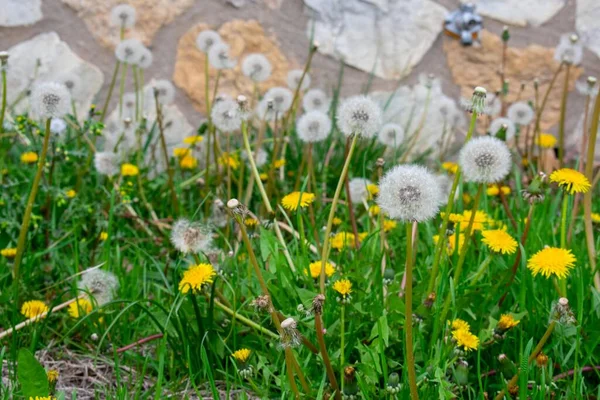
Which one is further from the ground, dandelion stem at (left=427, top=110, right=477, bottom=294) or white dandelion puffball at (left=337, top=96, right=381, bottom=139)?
white dandelion puffball at (left=337, top=96, right=381, bottom=139)

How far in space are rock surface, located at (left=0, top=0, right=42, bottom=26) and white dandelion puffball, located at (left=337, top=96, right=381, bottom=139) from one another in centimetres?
216

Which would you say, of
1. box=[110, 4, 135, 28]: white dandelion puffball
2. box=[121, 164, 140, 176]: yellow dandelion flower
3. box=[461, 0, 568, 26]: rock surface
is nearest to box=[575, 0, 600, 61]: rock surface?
box=[461, 0, 568, 26]: rock surface

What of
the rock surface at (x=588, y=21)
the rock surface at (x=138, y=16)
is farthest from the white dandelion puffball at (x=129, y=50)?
the rock surface at (x=588, y=21)

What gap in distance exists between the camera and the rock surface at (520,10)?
11.1 feet

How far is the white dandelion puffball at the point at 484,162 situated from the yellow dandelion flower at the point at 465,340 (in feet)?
0.97

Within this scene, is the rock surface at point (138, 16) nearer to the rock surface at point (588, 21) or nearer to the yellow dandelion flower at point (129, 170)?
the yellow dandelion flower at point (129, 170)

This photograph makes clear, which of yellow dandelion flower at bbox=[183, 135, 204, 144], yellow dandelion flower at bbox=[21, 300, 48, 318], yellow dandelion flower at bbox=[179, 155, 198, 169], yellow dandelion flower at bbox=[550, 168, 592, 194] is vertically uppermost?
yellow dandelion flower at bbox=[550, 168, 592, 194]

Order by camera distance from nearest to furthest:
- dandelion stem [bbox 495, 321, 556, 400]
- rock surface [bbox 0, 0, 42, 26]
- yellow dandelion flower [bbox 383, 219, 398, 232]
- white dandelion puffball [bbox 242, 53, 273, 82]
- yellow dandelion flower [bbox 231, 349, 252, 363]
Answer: dandelion stem [bbox 495, 321, 556, 400] → yellow dandelion flower [bbox 231, 349, 252, 363] → yellow dandelion flower [bbox 383, 219, 398, 232] → white dandelion puffball [bbox 242, 53, 273, 82] → rock surface [bbox 0, 0, 42, 26]

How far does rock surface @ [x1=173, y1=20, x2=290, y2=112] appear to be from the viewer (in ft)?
10.9

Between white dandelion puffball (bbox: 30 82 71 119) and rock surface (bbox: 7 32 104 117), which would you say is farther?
rock surface (bbox: 7 32 104 117)

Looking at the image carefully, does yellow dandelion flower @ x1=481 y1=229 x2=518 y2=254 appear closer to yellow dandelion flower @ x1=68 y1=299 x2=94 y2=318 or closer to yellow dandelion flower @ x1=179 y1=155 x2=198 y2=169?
yellow dandelion flower @ x1=68 y1=299 x2=94 y2=318

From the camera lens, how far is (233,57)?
3334 millimetres

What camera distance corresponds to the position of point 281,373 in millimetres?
1436

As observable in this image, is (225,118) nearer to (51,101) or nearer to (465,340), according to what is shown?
(51,101)
